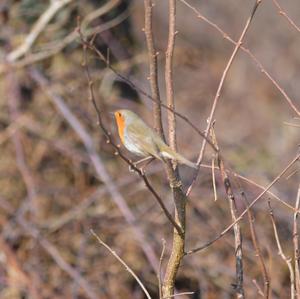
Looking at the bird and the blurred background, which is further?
the blurred background

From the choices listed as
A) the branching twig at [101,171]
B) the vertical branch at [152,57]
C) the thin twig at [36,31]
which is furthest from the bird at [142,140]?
the thin twig at [36,31]

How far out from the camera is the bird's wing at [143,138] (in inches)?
97.0

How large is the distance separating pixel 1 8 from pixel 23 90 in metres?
0.64

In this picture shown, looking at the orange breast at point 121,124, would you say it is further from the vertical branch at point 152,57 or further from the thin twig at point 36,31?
the thin twig at point 36,31

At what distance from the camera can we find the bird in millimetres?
2195

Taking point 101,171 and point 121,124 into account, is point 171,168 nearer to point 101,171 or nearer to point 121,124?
point 121,124

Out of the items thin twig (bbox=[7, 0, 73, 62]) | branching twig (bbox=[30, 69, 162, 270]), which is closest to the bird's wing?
branching twig (bbox=[30, 69, 162, 270])

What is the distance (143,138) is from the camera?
261 cm

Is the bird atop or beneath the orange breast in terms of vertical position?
beneath

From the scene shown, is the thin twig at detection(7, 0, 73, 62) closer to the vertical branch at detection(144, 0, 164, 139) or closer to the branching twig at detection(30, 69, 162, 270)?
the branching twig at detection(30, 69, 162, 270)

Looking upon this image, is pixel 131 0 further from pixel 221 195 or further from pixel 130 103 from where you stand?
pixel 221 195

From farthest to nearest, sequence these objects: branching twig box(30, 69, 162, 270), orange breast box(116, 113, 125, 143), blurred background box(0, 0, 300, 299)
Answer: blurred background box(0, 0, 300, 299), branching twig box(30, 69, 162, 270), orange breast box(116, 113, 125, 143)

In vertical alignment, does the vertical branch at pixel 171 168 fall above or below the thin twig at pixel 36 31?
below

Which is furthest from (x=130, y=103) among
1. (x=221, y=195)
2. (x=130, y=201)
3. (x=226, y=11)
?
(x=226, y=11)
